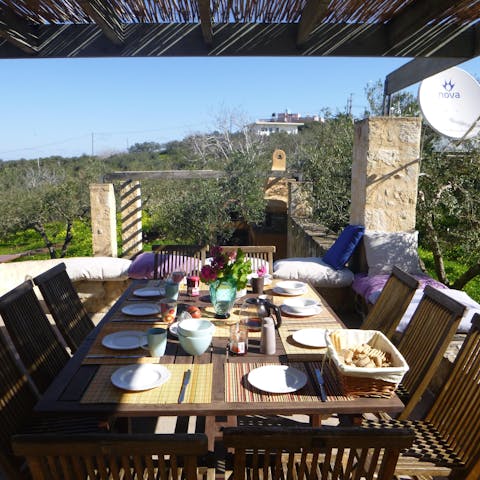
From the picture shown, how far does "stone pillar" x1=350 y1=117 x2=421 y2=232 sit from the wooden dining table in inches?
98.4

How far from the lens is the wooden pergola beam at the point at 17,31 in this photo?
2596 mm

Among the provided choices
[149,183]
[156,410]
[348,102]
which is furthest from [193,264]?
[149,183]

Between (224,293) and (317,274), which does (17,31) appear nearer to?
(224,293)

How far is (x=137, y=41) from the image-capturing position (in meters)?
2.99

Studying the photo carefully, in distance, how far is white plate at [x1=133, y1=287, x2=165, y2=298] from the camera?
282cm

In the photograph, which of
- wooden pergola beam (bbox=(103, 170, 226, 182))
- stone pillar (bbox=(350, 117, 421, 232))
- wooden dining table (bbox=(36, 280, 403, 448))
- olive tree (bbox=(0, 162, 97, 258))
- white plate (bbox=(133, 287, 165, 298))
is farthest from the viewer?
olive tree (bbox=(0, 162, 97, 258))

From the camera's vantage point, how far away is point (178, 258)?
12.8ft

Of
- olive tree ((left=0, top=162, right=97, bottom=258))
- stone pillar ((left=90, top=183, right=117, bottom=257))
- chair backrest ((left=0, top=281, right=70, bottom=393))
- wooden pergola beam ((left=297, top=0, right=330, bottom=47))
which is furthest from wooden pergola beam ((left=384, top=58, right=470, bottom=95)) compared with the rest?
olive tree ((left=0, top=162, right=97, bottom=258))

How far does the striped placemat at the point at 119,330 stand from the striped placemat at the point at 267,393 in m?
Result: 0.45

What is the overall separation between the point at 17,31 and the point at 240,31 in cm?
139

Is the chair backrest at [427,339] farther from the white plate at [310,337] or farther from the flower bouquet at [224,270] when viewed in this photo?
the flower bouquet at [224,270]

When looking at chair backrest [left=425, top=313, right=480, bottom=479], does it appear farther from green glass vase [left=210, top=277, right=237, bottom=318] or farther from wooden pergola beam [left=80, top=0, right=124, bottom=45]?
wooden pergola beam [left=80, top=0, right=124, bottom=45]

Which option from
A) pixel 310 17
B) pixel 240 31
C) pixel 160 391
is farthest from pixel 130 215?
pixel 160 391

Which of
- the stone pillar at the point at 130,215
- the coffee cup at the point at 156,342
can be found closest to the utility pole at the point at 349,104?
the stone pillar at the point at 130,215
